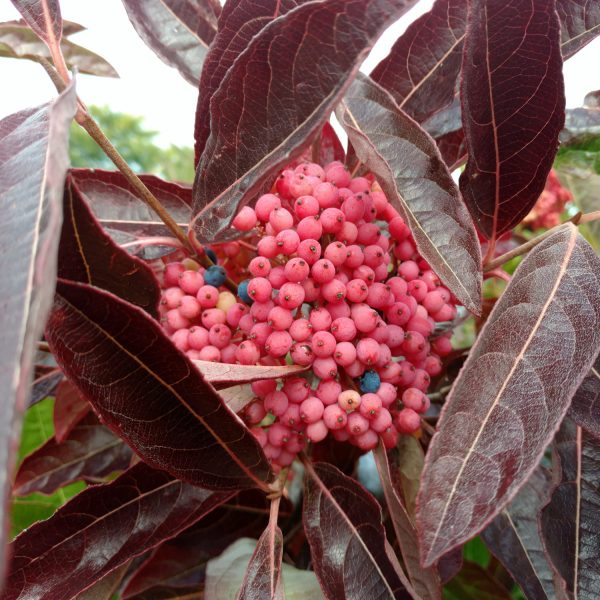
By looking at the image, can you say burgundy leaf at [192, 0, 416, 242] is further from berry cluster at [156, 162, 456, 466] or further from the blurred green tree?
the blurred green tree

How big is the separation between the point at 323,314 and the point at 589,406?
0.23m

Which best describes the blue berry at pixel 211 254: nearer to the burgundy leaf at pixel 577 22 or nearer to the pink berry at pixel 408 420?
the pink berry at pixel 408 420

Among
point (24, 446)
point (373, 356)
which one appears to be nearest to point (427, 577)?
point (373, 356)

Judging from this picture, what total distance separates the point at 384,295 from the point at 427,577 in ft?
0.82

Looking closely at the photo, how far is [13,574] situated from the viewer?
51cm

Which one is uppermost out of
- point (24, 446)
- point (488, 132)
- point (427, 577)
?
point (488, 132)

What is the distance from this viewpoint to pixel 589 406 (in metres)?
0.48

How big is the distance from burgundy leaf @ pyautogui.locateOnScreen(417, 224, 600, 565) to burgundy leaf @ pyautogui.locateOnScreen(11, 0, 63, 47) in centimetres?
46

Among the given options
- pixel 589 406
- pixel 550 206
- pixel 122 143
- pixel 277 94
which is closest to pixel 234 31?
pixel 277 94

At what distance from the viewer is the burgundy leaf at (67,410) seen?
2.37ft

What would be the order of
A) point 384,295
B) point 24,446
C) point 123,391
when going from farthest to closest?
1. point 24,446
2. point 384,295
3. point 123,391

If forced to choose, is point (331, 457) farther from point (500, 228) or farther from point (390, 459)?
point (500, 228)

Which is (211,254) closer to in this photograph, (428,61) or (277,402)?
(277,402)

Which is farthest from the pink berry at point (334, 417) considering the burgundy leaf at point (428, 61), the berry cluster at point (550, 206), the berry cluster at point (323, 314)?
the berry cluster at point (550, 206)
